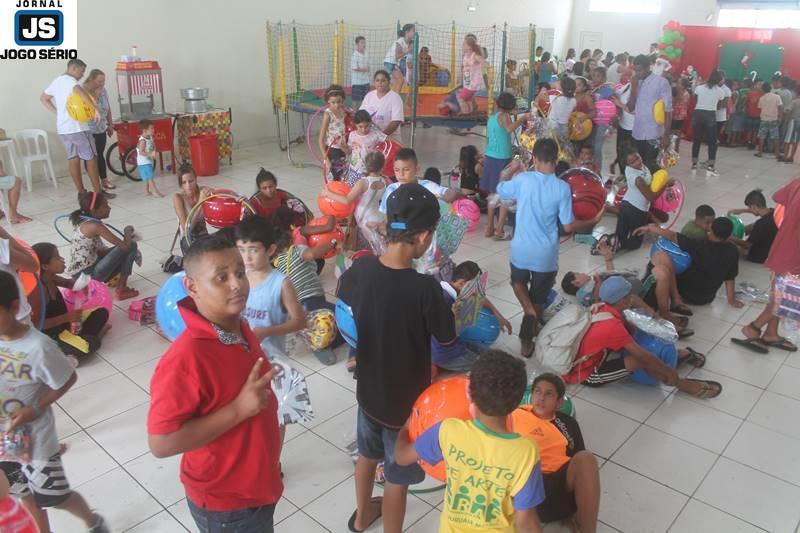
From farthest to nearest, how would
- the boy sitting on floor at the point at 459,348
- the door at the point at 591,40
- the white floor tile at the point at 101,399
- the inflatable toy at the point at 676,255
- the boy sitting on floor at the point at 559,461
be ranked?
the door at the point at 591,40
the inflatable toy at the point at 676,255
the boy sitting on floor at the point at 459,348
the white floor tile at the point at 101,399
the boy sitting on floor at the point at 559,461

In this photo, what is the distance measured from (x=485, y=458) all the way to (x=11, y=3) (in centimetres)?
833

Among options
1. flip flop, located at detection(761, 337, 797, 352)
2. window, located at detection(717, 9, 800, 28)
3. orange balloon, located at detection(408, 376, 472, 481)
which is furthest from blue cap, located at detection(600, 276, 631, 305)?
window, located at detection(717, 9, 800, 28)

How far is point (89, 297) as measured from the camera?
4336 mm

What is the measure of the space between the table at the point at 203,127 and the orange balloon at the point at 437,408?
7.43 m

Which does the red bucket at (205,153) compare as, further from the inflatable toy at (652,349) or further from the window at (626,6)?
the window at (626,6)

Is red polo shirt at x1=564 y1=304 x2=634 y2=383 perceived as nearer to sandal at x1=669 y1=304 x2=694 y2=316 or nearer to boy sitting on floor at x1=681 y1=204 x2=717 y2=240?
sandal at x1=669 y1=304 x2=694 y2=316

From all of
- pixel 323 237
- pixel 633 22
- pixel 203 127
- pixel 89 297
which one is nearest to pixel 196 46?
pixel 203 127

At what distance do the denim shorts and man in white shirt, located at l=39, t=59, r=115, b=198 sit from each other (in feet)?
19.5

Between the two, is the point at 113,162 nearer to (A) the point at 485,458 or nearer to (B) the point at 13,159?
(B) the point at 13,159

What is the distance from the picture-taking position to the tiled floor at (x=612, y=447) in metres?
2.82

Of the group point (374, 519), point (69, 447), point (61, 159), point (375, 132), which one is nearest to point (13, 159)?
point (61, 159)

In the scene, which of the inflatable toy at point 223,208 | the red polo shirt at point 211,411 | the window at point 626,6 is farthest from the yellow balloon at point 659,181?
the window at point 626,6

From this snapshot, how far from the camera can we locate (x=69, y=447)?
10.6ft

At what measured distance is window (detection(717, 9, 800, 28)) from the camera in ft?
49.3
